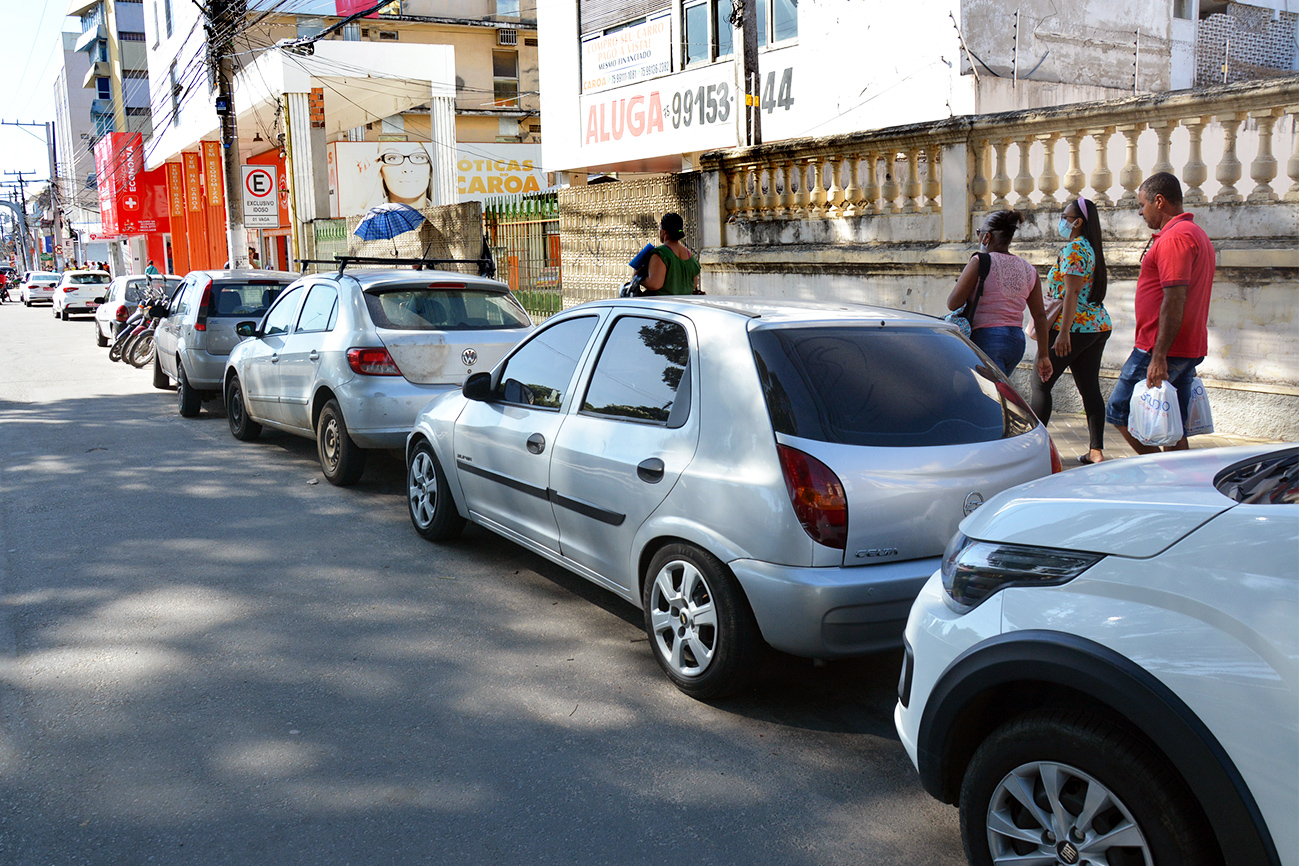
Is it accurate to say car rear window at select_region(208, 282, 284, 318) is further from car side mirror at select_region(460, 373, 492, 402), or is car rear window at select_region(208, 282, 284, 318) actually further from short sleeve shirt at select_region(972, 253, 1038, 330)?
short sleeve shirt at select_region(972, 253, 1038, 330)

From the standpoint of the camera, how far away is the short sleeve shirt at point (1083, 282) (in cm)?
671

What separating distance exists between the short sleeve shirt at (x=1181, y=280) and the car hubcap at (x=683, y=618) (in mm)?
3247

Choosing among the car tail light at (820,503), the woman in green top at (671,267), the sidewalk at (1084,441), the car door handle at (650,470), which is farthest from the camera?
the woman in green top at (671,267)

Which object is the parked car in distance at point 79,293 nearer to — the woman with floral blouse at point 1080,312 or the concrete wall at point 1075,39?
the concrete wall at point 1075,39

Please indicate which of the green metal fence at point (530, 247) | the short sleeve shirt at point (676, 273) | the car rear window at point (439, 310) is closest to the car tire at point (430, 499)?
the car rear window at point (439, 310)

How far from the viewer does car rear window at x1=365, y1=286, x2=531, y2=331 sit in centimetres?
802

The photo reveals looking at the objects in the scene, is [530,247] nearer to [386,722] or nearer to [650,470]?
[650,470]

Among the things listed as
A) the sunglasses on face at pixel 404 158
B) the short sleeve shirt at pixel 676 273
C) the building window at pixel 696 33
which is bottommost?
the short sleeve shirt at pixel 676 273

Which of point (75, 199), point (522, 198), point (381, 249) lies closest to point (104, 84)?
point (75, 199)

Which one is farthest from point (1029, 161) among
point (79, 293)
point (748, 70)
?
point (79, 293)

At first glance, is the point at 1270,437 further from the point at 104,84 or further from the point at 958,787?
the point at 104,84

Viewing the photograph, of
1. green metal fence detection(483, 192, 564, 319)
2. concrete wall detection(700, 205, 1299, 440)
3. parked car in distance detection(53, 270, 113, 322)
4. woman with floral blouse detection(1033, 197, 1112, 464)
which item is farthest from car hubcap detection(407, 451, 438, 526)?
parked car in distance detection(53, 270, 113, 322)

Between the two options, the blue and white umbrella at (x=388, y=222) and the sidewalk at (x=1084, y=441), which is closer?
the sidewalk at (x=1084, y=441)

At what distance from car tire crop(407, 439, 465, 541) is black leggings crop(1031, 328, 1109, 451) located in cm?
377
